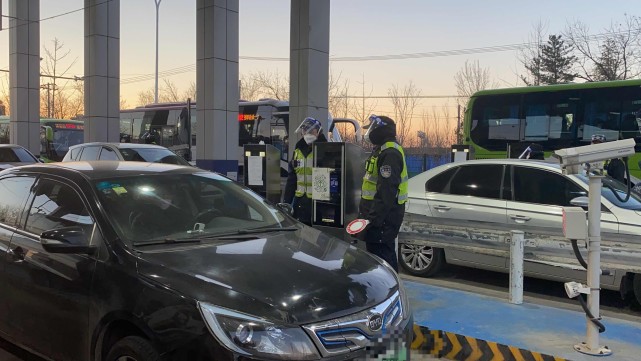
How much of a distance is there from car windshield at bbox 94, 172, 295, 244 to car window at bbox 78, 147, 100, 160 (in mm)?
8037

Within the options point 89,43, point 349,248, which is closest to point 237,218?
point 349,248

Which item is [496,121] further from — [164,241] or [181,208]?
[164,241]

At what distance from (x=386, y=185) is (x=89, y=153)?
863 centimetres

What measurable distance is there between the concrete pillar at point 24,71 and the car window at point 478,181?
18.0m

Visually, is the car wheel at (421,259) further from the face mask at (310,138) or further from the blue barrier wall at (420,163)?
the blue barrier wall at (420,163)

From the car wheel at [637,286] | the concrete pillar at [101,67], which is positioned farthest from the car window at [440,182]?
the concrete pillar at [101,67]

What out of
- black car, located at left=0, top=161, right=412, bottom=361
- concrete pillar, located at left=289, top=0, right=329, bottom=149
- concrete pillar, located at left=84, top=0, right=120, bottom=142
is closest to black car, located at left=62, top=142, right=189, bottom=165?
concrete pillar, located at left=289, top=0, right=329, bottom=149

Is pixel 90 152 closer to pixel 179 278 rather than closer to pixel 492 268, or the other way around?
pixel 492 268

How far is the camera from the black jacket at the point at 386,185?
5051 mm

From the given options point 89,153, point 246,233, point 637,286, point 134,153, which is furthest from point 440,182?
point 89,153

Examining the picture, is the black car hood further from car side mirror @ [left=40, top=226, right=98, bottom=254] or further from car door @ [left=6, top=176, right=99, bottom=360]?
car door @ [left=6, top=176, right=99, bottom=360]

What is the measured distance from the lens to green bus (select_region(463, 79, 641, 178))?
12.9 meters

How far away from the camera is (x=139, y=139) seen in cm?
2314

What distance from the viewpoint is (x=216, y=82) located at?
46.4ft
